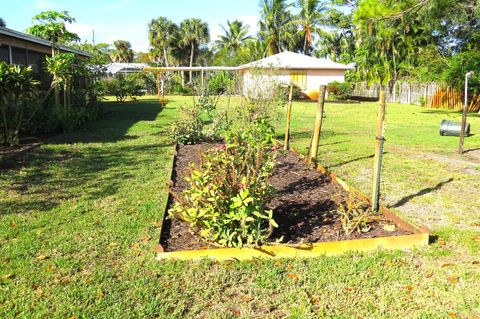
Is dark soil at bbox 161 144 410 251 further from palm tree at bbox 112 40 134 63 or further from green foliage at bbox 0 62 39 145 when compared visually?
palm tree at bbox 112 40 134 63

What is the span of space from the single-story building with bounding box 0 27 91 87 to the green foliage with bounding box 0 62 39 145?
1716 mm

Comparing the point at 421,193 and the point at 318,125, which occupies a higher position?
the point at 318,125

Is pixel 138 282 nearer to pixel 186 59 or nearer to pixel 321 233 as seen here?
pixel 321 233

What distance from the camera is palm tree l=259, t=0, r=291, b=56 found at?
45.8m

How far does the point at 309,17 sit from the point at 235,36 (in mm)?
12678

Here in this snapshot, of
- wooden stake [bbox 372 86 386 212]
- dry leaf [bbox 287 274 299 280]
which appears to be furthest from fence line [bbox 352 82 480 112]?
dry leaf [bbox 287 274 299 280]

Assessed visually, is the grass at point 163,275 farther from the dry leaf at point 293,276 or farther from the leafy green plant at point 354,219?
the leafy green plant at point 354,219

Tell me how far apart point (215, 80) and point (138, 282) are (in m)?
24.8

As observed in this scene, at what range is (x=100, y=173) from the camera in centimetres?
718

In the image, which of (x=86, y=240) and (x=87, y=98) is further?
(x=87, y=98)

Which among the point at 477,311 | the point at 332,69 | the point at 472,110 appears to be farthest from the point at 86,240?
the point at 332,69

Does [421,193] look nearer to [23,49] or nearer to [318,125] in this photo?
[318,125]

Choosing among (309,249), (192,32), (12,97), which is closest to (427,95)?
(12,97)

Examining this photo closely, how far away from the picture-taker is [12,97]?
9250mm
